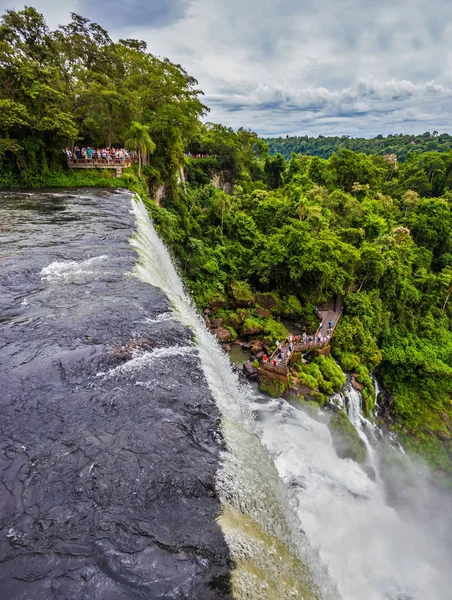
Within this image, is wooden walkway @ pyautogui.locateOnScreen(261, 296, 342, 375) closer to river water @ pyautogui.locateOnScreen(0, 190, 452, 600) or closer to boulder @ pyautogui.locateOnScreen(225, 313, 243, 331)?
boulder @ pyautogui.locateOnScreen(225, 313, 243, 331)

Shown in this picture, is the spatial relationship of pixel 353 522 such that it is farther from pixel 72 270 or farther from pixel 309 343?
pixel 72 270

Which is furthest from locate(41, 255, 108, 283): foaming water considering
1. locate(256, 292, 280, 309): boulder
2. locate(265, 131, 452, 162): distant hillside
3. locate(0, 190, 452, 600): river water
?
locate(265, 131, 452, 162): distant hillside

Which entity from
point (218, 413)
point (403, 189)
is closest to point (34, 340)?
point (218, 413)

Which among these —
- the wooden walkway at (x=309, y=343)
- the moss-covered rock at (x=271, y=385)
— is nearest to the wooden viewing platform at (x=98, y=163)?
the wooden walkway at (x=309, y=343)

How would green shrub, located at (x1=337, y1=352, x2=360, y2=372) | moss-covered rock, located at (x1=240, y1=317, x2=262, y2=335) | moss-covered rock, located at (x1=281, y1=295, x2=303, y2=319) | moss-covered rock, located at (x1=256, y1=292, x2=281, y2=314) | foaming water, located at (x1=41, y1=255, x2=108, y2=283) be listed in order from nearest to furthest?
foaming water, located at (x1=41, y1=255, x2=108, y2=283), moss-covered rock, located at (x1=240, y1=317, x2=262, y2=335), green shrub, located at (x1=337, y1=352, x2=360, y2=372), moss-covered rock, located at (x1=281, y1=295, x2=303, y2=319), moss-covered rock, located at (x1=256, y1=292, x2=281, y2=314)

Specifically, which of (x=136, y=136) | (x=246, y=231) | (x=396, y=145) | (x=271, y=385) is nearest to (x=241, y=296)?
(x=271, y=385)

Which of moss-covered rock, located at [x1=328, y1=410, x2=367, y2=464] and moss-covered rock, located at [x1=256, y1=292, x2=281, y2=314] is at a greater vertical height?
moss-covered rock, located at [x1=256, y1=292, x2=281, y2=314]
